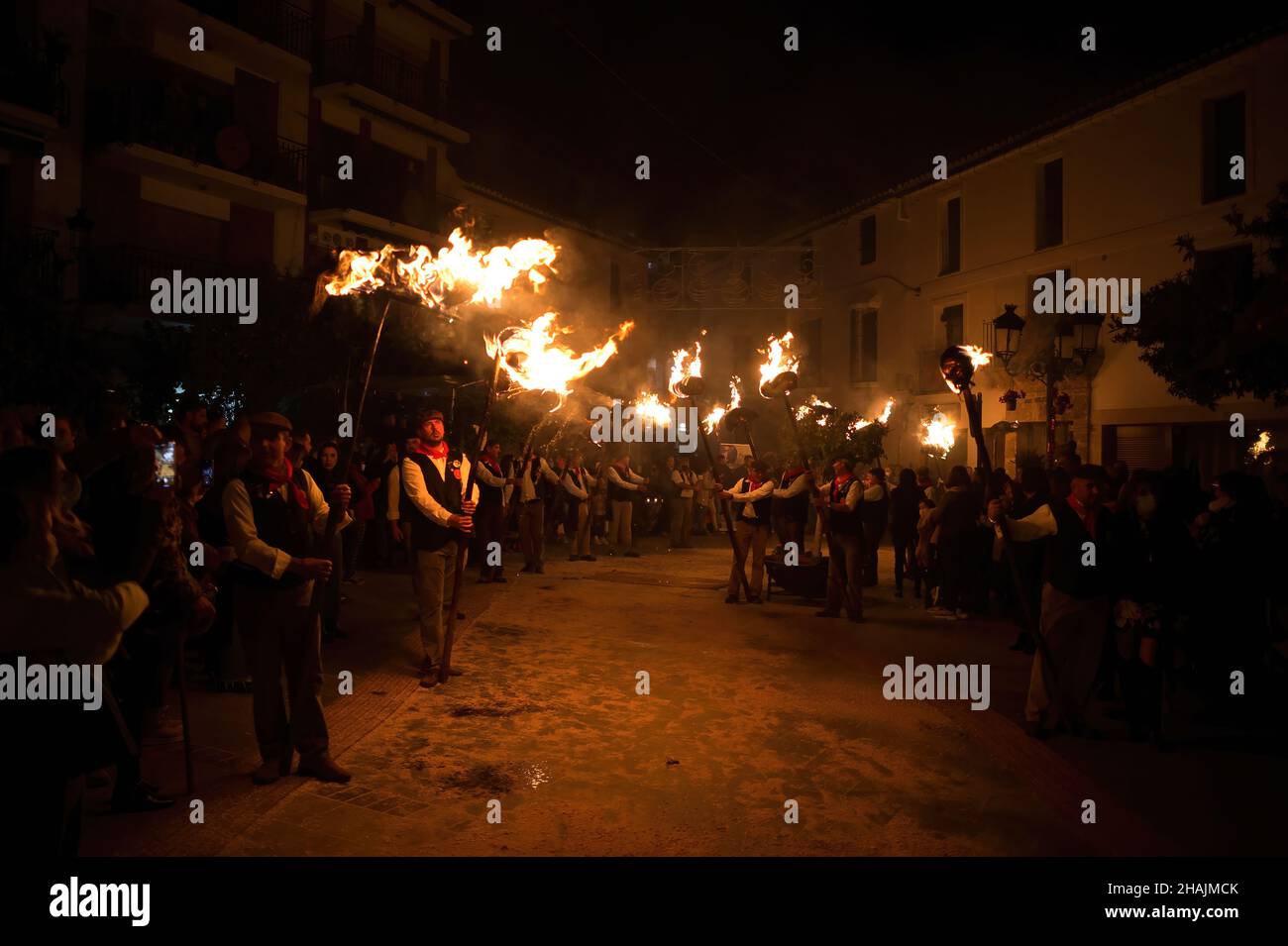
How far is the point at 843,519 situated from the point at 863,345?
66.8ft

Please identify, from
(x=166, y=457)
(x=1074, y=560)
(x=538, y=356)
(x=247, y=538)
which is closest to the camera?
(x=247, y=538)

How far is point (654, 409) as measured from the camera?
2659cm

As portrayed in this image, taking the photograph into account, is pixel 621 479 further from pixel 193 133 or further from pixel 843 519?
pixel 193 133

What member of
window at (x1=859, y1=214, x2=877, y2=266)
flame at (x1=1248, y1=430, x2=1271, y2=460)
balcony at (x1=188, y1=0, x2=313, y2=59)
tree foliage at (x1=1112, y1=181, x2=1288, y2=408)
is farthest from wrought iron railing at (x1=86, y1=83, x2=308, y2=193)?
flame at (x1=1248, y1=430, x2=1271, y2=460)

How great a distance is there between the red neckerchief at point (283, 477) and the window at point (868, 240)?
87.4ft

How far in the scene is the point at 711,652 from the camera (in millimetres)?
8359

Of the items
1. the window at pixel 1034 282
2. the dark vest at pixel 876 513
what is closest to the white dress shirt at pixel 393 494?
the dark vest at pixel 876 513

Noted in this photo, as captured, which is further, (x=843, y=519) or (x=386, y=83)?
(x=386, y=83)

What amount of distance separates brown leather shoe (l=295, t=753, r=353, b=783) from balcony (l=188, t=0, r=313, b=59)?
1989 cm
